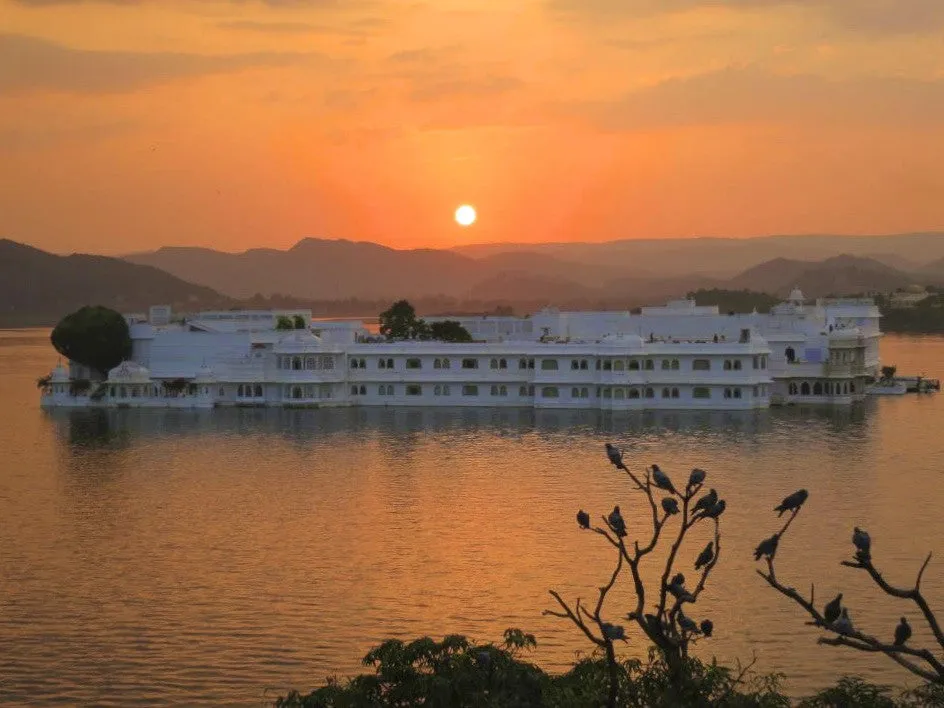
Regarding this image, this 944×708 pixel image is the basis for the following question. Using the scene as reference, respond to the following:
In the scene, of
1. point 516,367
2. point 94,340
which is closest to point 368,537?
point 516,367

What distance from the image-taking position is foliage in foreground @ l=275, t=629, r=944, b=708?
11.9 metres

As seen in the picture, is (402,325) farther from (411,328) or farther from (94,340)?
(94,340)

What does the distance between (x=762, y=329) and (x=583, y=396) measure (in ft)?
25.4

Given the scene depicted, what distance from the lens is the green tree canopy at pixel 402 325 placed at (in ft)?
167

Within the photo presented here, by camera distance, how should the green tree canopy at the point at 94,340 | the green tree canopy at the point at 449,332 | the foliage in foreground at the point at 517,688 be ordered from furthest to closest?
1. the green tree canopy at the point at 449,332
2. the green tree canopy at the point at 94,340
3. the foliage in foreground at the point at 517,688

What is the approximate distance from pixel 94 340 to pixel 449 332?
1200 centimetres

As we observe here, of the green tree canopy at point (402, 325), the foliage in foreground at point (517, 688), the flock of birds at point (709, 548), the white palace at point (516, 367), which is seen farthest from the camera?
the green tree canopy at point (402, 325)

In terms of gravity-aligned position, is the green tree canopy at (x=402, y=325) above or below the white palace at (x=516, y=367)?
above

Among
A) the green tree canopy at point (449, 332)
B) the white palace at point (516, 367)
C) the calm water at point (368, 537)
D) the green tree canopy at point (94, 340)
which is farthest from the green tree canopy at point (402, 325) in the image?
the calm water at point (368, 537)

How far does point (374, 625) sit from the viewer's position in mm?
17859

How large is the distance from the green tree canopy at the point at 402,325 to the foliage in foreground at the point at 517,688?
37.8m

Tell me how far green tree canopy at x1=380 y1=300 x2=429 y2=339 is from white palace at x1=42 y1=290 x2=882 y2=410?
1365mm

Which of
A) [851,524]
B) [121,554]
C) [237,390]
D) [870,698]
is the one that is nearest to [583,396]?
[237,390]

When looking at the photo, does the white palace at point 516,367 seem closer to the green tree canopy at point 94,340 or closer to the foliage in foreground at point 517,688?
the green tree canopy at point 94,340
